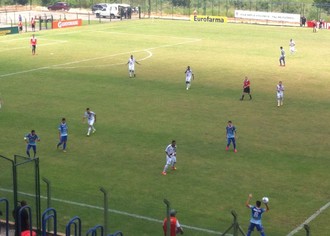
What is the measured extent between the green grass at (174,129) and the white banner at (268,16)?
31.8 m

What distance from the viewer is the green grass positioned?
25.5 metres

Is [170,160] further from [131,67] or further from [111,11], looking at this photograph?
[111,11]

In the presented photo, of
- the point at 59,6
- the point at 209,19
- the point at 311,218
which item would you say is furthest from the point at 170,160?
the point at 59,6

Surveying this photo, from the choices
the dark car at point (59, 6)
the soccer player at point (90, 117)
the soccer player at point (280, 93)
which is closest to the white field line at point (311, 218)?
the soccer player at point (90, 117)

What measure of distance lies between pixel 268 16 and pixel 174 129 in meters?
72.3

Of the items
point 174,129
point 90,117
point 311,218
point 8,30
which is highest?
point 8,30

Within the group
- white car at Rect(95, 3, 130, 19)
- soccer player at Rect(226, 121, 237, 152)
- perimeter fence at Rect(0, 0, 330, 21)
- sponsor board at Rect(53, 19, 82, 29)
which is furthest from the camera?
perimeter fence at Rect(0, 0, 330, 21)

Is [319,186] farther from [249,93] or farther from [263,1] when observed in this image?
[263,1]

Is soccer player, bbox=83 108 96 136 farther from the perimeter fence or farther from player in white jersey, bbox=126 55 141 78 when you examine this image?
the perimeter fence

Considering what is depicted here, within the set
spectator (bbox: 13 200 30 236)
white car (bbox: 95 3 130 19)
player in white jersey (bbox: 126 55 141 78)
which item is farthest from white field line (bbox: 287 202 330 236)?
white car (bbox: 95 3 130 19)

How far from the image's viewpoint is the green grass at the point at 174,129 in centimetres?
2550

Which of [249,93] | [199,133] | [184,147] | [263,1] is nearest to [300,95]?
[249,93]

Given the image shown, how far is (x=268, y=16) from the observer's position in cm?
10562

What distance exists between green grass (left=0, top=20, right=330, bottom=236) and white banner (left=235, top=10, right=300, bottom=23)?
31.8m
